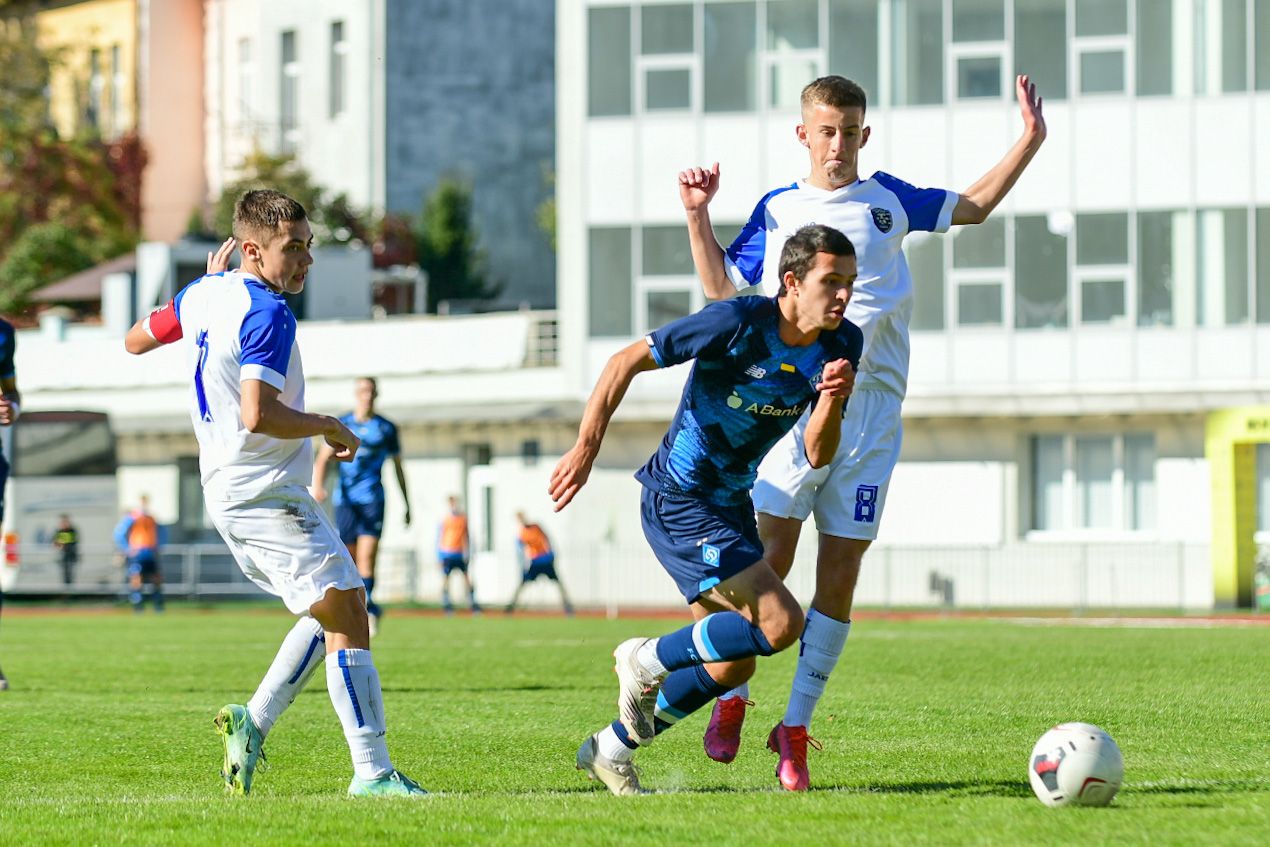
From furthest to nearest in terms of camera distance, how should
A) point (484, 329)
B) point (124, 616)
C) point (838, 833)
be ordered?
point (484, 329) < point (124, 616) < point (838, 833)

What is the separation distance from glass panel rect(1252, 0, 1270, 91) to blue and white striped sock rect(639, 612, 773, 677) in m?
30.9

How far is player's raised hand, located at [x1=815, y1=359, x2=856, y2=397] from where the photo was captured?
7121mm

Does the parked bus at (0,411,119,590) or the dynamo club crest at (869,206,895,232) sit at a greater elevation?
the dynamo club crest at (869,206,895,232)

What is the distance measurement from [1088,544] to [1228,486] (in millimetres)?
2436

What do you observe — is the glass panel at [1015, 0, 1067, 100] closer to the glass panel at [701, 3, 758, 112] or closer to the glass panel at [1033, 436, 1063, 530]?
the glass panel at [701, 3, 758, 112]

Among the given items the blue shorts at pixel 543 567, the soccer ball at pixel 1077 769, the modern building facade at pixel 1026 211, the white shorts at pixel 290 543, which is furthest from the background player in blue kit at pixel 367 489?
the modern building facade at pixel 1026 211

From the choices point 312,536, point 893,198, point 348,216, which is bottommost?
point 312,536

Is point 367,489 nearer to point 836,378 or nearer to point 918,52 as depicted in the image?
point 836,378

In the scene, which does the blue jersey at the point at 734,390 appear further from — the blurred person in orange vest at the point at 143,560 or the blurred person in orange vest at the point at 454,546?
the blurred person in orange vest at the point at 143,560

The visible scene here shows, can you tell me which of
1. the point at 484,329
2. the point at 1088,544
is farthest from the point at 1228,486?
the point at 484,329

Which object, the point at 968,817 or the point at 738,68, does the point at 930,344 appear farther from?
the point at 968,817

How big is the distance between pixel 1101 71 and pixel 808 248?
3057 cm

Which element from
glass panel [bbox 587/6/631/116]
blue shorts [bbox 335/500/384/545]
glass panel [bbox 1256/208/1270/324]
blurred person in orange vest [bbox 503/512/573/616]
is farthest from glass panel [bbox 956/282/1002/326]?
blue shorts [bbox 335/500/384/545]

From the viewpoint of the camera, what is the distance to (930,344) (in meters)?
37.0
